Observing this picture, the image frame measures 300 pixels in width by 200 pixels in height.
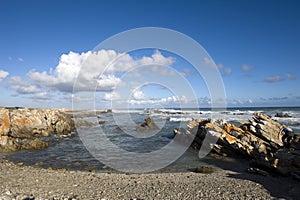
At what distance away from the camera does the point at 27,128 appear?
96.5ft

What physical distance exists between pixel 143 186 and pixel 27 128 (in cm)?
2498

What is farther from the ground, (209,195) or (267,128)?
(267,128)

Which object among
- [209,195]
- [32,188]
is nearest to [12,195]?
[32,188]

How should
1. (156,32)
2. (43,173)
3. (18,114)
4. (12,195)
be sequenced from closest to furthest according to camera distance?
(12,195) < (43,173) < (156,32) < (18,114)

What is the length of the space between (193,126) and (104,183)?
47.9ft

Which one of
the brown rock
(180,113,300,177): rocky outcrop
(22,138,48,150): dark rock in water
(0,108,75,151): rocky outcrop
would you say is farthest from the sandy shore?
the brown rock

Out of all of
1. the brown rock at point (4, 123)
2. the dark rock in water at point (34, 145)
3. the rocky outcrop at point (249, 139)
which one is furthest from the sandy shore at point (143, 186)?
the brown rock at point (4, 123)

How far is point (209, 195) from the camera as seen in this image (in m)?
9.12

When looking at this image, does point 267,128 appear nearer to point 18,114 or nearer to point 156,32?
point 156,32

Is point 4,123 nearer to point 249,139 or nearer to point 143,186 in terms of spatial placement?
point 143,186

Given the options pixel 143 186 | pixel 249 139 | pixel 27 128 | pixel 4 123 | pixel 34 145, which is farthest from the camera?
pixel 27 128

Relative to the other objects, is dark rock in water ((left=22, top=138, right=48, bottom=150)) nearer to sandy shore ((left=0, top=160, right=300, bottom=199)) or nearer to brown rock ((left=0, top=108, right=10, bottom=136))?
brown rock ((left=0, top=108, right=10, bottom=136))

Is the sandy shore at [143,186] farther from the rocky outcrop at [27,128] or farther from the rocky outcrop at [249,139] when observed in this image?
the rocky outcrop at [27,128]

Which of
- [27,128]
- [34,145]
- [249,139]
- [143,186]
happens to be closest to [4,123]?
[27,128]
